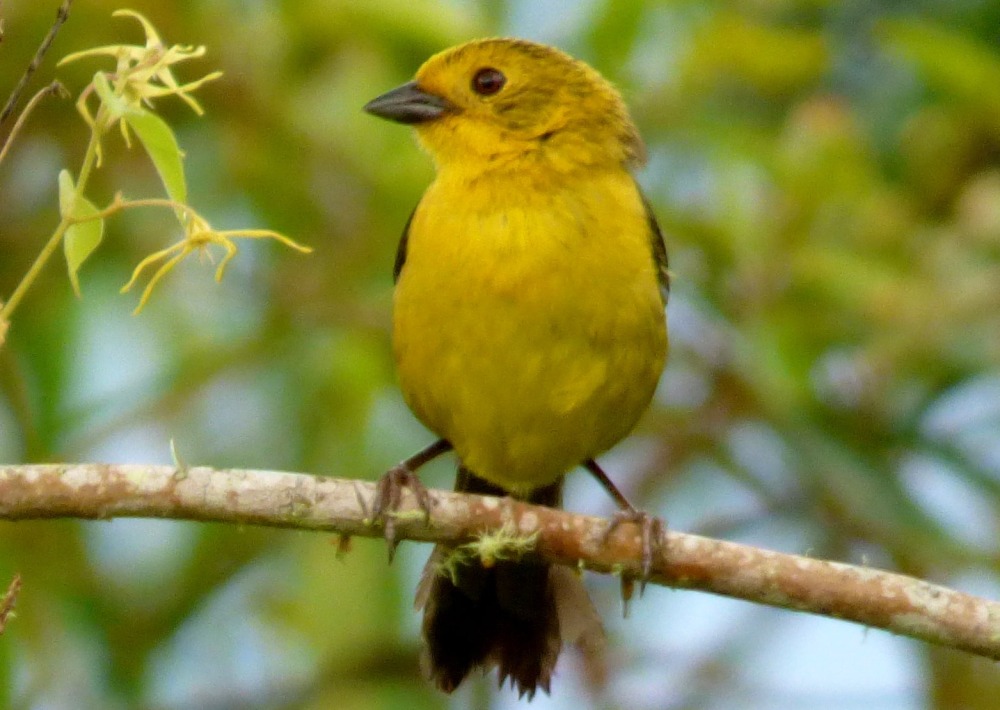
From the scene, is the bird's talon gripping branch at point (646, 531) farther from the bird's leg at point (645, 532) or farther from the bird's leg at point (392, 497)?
the bird's leg at point (392, 497)

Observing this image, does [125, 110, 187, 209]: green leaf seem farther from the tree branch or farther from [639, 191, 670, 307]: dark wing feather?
[639, 191, 670, 307]: dark wing feather

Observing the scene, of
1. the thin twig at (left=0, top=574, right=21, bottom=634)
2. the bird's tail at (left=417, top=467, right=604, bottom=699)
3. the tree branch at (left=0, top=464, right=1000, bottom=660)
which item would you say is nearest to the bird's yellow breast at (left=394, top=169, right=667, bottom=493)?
the bird's tail at (left=417, top=467, right=604, bottom=699)

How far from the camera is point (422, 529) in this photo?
341cm

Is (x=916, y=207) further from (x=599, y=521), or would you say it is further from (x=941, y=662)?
(x=599, y=521)

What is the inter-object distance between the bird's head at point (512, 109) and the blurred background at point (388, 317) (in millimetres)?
175

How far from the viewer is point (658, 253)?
14.5 ft

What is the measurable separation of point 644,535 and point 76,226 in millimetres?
1558

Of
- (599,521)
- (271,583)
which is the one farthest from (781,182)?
(271,583)

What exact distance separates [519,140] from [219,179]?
1471 mm

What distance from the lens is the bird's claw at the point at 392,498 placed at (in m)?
3.31

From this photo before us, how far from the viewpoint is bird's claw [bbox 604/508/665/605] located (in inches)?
139

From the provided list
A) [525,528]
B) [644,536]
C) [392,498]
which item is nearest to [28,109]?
[392,498]

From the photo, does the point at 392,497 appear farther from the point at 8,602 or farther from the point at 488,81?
the point at 488,81

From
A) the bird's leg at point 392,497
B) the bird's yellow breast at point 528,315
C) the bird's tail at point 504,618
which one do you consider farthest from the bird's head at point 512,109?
the bird's tail at point 504,618
